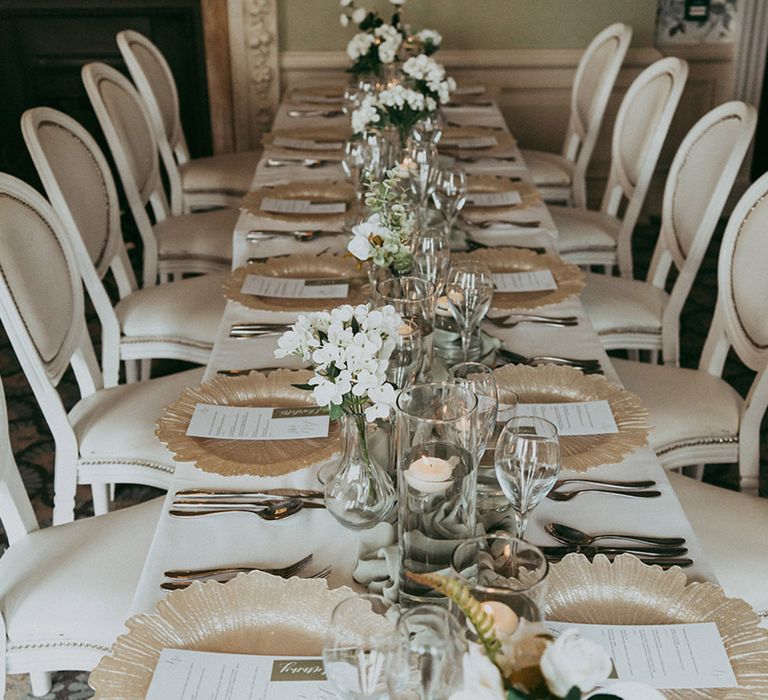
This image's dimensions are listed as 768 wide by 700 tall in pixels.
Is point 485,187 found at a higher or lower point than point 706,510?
higher

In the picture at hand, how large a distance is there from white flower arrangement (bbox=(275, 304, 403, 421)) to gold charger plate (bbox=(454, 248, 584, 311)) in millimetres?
873

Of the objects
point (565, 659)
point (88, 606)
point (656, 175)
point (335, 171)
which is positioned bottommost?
point (656, 175)

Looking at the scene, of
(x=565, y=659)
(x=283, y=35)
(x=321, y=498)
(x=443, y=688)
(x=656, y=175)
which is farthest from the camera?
(x=656, y=175)

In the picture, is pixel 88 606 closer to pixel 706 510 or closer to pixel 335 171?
pixel 706 510

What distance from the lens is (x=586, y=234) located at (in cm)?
341

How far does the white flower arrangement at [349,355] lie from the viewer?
3.92 ft

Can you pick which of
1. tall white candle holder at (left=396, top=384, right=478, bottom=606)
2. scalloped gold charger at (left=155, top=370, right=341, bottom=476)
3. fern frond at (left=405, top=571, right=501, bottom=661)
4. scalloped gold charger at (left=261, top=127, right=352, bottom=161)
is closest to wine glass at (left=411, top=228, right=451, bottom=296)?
scalloped gold charger at (left=155, top=370, right=341, bottom=476)

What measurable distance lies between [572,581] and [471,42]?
3.81 meters

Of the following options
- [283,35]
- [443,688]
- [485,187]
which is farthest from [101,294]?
[283,35]

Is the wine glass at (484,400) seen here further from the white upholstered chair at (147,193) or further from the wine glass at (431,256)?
the white upholstered chair at (147,193)

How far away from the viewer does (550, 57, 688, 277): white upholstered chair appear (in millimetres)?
3141

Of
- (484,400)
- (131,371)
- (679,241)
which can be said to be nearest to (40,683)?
(131,371)

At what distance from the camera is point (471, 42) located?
15.1 feet

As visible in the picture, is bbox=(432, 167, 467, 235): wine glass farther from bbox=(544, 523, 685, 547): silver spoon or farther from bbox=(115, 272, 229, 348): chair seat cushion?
bbox=(544, 523, 685, 547): silver spoon
